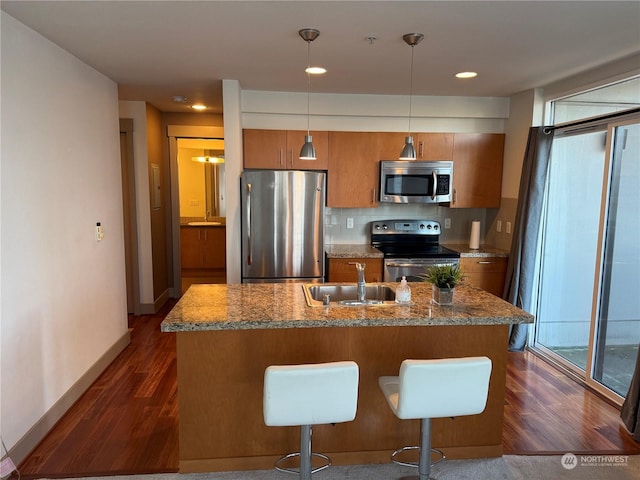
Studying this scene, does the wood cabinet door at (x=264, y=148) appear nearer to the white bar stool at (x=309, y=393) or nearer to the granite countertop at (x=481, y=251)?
the granite countertop at (x=481, y=251)

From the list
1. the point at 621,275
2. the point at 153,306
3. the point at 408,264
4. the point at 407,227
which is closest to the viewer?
the point at 621,275

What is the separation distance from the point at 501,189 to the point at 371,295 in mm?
2515

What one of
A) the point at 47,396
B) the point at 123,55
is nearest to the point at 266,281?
the point at 47,396

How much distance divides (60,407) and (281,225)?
2.18 meters

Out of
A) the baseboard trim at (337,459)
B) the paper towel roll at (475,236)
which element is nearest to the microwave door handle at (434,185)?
the paper towel roll at (475,236)

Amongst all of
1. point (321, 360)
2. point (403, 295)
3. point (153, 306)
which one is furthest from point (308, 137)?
point (153, 306)

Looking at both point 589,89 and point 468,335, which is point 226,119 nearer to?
point 468,335

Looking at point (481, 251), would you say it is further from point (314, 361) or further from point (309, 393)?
point (309, 393)

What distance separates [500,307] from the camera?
2.47 m

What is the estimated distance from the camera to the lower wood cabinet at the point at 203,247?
22.3ft

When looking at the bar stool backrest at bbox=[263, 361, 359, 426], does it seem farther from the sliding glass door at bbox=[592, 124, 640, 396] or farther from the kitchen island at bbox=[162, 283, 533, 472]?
the sliding glass door at bbox=[592, 124, 640, 396]

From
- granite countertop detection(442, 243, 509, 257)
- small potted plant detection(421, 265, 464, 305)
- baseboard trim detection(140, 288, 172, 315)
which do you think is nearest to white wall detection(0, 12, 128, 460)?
baseboard trim detection(140, 288, 172, 315)

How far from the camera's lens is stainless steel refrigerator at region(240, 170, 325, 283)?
4.01 m

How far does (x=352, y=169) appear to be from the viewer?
456cm
